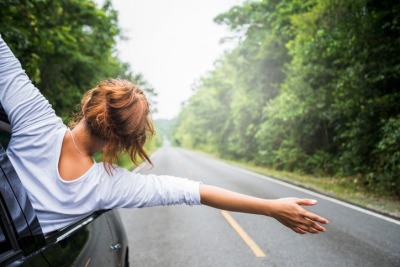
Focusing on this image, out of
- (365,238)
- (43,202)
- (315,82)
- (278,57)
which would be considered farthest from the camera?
(278,57)

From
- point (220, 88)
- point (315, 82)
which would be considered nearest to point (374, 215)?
point (315, 82)

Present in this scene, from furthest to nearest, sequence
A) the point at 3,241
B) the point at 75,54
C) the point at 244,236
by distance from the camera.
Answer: the point at 75,54, the point at 244,236, the point at 3,241

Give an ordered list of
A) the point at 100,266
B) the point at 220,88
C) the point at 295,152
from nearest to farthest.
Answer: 1. the point at 100,266
2. the point at 295,152
3. the point at 220,88

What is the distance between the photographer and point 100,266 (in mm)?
1809

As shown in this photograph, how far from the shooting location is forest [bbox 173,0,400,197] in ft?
33.0

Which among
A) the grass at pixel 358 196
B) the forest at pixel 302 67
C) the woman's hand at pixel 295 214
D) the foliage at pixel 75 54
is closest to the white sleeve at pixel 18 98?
the woman's hand at pixel 295 214

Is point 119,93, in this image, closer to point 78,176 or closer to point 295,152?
point 78,176

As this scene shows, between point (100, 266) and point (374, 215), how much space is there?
698 cm

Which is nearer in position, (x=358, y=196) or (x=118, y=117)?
(x=118, y=117)

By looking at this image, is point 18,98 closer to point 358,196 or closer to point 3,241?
point 3,241

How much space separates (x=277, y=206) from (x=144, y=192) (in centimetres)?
62

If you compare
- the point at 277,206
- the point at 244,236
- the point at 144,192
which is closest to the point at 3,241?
the point at 144,192

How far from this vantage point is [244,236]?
5.85m

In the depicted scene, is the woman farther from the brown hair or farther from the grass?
the grass
